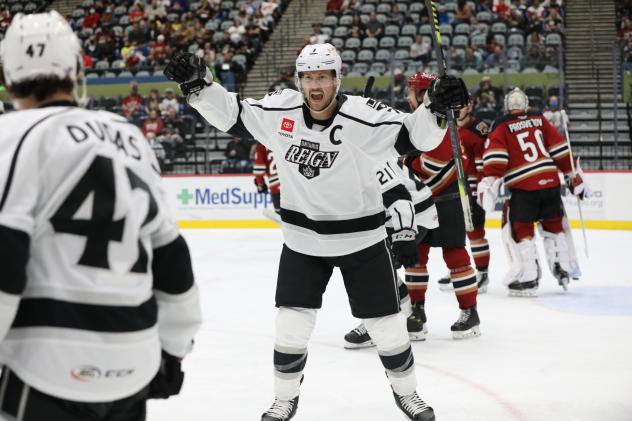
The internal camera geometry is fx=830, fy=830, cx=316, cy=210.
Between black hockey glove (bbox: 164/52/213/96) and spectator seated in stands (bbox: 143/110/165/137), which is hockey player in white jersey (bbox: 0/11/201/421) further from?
spectator seated in stands (bbox: 143/110/165/137)

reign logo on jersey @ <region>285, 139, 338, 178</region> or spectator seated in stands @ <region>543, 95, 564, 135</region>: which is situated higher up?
reign logo on jersey @ <region>285, 139, 338, 178</region>

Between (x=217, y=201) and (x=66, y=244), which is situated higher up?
(x=66, y=244)

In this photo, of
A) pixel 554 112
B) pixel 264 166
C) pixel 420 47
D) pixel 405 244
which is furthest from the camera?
pixel 420 47

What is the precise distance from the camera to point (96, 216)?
1.49 meters

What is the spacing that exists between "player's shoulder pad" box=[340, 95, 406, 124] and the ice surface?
A: 2.17 feet

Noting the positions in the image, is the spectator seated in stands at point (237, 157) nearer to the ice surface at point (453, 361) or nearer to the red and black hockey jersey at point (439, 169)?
the ice surface at point (453, 361)

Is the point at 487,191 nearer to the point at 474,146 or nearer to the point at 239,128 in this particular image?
the point at 474,146

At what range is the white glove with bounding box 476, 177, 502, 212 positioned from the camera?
19.1 feet

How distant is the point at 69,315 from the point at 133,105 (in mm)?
11298

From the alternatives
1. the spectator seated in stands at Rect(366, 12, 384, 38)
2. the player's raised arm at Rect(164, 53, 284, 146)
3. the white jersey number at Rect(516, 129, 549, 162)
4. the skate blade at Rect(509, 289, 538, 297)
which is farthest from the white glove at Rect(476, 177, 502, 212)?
the spectator seated in stands at Rect(366, 12, 384, 38)

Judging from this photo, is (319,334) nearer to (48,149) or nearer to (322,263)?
(322,263)

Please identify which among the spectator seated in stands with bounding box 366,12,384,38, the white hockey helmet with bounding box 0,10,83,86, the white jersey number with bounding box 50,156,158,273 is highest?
the white hockey helmet with bounding box 0,10,83,86

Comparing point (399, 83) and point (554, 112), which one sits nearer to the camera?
point (554, 112)

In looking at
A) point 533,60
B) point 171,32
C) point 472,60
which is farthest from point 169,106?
point 533,60
